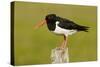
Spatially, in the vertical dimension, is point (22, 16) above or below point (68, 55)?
above

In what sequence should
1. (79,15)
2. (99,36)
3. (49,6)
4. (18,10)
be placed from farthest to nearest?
1. (99,36)
2. (79,15)
3. (49,6)
4. (18,10)

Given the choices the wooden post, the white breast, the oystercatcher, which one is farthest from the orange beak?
the wooden post

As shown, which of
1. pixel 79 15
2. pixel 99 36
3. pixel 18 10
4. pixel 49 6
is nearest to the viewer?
pixel 18 10

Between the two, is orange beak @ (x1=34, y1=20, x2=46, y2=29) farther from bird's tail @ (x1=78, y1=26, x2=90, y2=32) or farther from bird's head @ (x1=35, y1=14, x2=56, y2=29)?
bird's tail @ (x1=78, y1=26, x2=90, y2=32)

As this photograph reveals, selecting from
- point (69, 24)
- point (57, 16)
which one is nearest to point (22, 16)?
point (57, 16)
